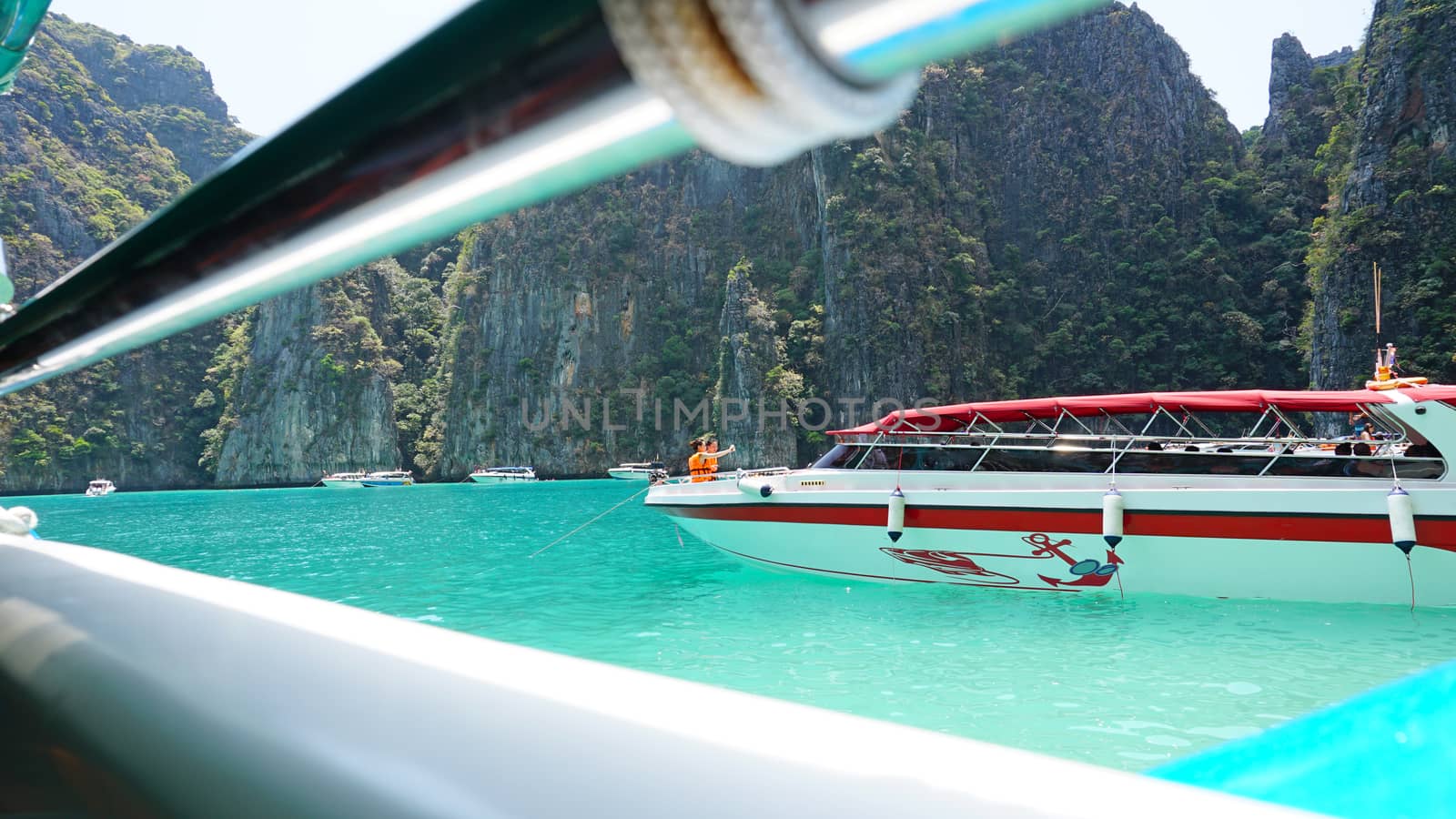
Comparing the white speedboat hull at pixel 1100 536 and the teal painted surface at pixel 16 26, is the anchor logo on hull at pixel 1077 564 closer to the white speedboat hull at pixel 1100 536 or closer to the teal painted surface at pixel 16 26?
the white speedboat hull at pixel 1100 536

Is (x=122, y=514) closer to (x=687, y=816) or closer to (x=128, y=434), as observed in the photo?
(x=128, y=434)

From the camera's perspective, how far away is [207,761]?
734 mm

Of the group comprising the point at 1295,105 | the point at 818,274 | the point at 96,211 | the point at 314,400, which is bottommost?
the point at 314,400

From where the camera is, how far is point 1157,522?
7.99m

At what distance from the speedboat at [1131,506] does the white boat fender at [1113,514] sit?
1 centimetres

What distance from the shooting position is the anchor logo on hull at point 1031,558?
8.38 m

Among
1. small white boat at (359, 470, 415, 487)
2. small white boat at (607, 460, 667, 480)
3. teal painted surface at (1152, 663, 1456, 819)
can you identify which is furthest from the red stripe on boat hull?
small white boat at (359, 470, 415, 487)

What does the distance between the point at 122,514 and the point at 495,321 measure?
32.1 meters

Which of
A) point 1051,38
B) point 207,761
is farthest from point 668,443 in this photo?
point 207,761

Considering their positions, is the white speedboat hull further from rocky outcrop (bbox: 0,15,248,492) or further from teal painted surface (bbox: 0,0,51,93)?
rocky outcrop (bbox: 0,15,248,492)

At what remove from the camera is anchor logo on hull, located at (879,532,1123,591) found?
838 centimetres

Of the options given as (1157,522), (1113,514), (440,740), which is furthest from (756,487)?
(440,740)

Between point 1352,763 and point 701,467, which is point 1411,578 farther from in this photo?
point 701,467

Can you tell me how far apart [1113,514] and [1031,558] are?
1.04 meters
